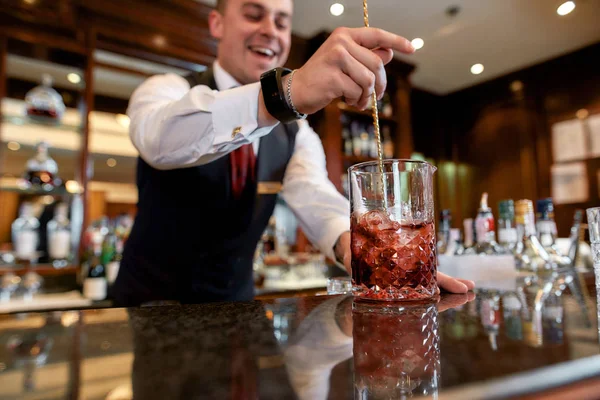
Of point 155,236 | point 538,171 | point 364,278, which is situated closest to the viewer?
point 364,278

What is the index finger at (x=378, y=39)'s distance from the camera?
668 mm

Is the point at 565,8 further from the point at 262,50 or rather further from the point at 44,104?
the point at 44,104

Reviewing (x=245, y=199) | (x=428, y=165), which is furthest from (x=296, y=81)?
(x=245, y=199)

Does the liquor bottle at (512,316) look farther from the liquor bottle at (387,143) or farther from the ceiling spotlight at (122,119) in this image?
the liquor bottle at (387,143)

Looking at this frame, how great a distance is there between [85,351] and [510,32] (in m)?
3.89

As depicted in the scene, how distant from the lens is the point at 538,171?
3.99 meters

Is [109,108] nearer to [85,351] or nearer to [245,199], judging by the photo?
[245,199]

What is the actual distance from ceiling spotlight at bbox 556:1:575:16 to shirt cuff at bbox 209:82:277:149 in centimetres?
315

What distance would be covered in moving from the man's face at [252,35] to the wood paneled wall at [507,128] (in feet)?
10.9

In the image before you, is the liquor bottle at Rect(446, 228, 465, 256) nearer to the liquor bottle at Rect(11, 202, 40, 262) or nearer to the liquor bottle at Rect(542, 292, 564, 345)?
the liquor bottle at Rect(542, 292, 564, 345)

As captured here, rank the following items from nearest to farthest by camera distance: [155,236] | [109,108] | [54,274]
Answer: [155,236] → [54,274] → [109,108]

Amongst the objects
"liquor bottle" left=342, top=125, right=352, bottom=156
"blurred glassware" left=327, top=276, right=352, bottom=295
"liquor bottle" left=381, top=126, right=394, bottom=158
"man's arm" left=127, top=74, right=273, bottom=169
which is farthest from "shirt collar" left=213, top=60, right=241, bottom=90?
"liquor bottle" left=381, top=126, right=394, bottom=158

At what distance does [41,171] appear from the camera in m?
2.27

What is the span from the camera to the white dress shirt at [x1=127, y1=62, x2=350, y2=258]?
2.56ft
